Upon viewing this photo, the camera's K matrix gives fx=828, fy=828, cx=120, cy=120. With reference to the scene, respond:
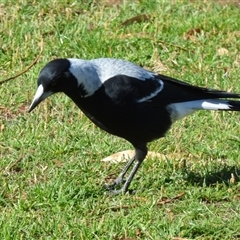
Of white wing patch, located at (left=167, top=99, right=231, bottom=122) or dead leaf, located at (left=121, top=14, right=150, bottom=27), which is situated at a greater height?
white wing patch, located at (left=167, top=99, right=231, bottom=122)

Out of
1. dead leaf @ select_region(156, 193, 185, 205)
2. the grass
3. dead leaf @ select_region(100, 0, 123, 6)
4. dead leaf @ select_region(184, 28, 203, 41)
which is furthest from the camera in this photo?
dead leaf @ select_region(100, 0, 123, 6)

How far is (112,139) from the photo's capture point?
5.51m

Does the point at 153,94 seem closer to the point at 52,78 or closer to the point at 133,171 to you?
the point at 133,171

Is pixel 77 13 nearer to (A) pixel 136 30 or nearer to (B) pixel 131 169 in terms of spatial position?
(A) pixel 136 30

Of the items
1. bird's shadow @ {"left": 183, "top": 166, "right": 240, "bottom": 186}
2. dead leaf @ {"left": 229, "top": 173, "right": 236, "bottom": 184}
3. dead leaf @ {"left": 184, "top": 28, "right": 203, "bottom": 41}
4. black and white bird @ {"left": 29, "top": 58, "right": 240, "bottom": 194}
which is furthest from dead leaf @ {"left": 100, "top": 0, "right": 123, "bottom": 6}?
dead leaf @ {"left": 229, "top": 173, "right": 236, "bottom": 184}

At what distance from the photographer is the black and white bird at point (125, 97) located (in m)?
4.47

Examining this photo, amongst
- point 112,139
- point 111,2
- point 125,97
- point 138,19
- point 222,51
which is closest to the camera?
point 125,97

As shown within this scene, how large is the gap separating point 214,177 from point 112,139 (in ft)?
2.80

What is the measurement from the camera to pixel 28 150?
5277 millimetres

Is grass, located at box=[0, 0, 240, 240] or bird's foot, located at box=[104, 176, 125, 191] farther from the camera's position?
bird's foot, located at box=[104, 176, 125, 191]

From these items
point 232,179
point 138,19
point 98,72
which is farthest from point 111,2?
point 232,179

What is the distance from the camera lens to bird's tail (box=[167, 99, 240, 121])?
4898 mm

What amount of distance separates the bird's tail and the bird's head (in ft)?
2.51

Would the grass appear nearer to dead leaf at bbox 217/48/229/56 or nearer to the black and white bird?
dead leaf at bbox 217/48/229/56
